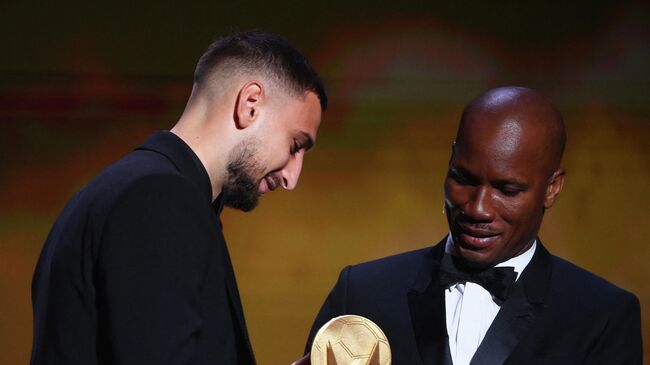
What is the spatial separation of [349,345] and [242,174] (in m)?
0.37

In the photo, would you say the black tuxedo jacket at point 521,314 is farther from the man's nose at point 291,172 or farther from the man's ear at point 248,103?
the man's ear at point 248,103

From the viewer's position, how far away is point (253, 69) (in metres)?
1.81

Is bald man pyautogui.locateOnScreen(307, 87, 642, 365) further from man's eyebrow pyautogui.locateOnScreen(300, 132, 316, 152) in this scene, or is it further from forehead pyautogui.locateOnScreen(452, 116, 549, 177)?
man's eyebrow pyautogui.locateOnScreen(300, 132, 316, 152)

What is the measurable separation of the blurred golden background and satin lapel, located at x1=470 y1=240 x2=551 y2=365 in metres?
1.83

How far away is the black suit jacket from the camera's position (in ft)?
4.70

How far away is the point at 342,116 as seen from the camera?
12.7 feet

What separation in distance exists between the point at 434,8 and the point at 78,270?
264cm

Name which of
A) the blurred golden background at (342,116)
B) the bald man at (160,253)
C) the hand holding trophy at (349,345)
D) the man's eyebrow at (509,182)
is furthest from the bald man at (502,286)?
the blurred golden background at (342,116)

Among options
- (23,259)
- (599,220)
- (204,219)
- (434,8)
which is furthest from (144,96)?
(204,219)

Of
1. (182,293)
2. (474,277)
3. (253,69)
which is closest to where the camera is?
(182,293)

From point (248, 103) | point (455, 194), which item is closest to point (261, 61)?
point (248, 103)

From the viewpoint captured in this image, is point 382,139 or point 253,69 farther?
point 382,139

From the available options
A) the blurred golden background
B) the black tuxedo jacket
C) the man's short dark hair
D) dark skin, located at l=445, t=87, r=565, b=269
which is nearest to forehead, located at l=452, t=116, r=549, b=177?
dark skin, located at l=445, t=87, r=565, b=269

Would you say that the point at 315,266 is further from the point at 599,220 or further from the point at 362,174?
the point at 599,220
